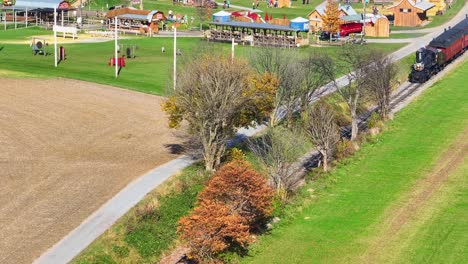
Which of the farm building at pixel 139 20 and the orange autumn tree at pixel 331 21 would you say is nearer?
the orange autumn tree at pixel 331 21

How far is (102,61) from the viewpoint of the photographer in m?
91.2

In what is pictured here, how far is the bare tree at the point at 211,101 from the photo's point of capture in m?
55.0

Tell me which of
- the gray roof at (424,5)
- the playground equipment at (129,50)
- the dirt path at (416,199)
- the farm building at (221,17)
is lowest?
the dirt path at (416,199)

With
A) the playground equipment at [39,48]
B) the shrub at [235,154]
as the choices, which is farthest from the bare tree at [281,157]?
the playground equipment at [39,48]

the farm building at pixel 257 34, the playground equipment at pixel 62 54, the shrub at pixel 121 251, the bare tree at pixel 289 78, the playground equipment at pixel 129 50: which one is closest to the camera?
the shrub at pixel 121 251

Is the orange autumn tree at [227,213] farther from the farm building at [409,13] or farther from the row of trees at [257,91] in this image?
the farm building at [409,13]

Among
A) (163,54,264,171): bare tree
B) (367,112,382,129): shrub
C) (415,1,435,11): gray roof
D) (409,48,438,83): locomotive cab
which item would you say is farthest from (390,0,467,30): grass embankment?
(163,54,264,171): bare tree

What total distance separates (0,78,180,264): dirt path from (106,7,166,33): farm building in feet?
136

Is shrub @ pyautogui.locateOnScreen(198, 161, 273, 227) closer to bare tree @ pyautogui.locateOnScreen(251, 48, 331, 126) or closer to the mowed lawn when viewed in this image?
the mowed lawn

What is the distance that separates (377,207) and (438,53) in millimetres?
44297

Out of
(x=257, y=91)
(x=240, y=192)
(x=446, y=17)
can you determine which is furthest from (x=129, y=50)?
(x=446, y=17)

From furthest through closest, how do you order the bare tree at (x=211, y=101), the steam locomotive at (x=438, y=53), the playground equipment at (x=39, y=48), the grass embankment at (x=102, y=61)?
1. the playground equipment at (x=39, y=48)
2. the steam locomotive at (x=438, y=53)
3. the grass embankment at (x=102, y=61)
4. the bare tree at (x=211, y=101)

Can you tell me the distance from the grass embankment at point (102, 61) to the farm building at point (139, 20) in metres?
7.72

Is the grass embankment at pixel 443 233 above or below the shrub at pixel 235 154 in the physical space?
below
